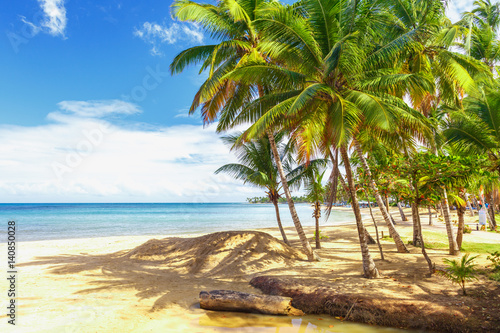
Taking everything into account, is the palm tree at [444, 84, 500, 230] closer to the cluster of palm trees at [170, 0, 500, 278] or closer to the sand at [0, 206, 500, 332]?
the cluster of palm trees at [170, 0, 500, 278]

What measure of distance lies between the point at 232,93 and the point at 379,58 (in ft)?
17.5

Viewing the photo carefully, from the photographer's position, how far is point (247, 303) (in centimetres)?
625

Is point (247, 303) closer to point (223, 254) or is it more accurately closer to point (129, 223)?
point (223, 254)

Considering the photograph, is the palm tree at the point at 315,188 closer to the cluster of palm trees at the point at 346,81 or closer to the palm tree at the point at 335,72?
the cluster of palm trees at the point at 346,81

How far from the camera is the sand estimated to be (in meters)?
5.74

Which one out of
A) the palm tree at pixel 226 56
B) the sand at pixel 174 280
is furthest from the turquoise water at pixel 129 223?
the palm tree at pixel 226 56

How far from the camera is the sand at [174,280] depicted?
5.74m

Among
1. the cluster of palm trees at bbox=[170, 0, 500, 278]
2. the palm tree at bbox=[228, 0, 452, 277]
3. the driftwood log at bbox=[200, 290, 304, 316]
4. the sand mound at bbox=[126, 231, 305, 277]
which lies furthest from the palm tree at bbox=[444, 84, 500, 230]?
the driftwood log at bbox=[200, 290, 304, 316]

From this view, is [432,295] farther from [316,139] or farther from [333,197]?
[316,139]

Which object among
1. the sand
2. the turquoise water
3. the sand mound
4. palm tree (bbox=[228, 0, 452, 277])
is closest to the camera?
the sand

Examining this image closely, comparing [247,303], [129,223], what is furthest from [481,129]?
[129,223]

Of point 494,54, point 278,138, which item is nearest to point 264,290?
point 278,138

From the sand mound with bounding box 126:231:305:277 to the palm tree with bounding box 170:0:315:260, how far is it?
1.21m

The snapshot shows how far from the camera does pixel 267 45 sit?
315 inches
